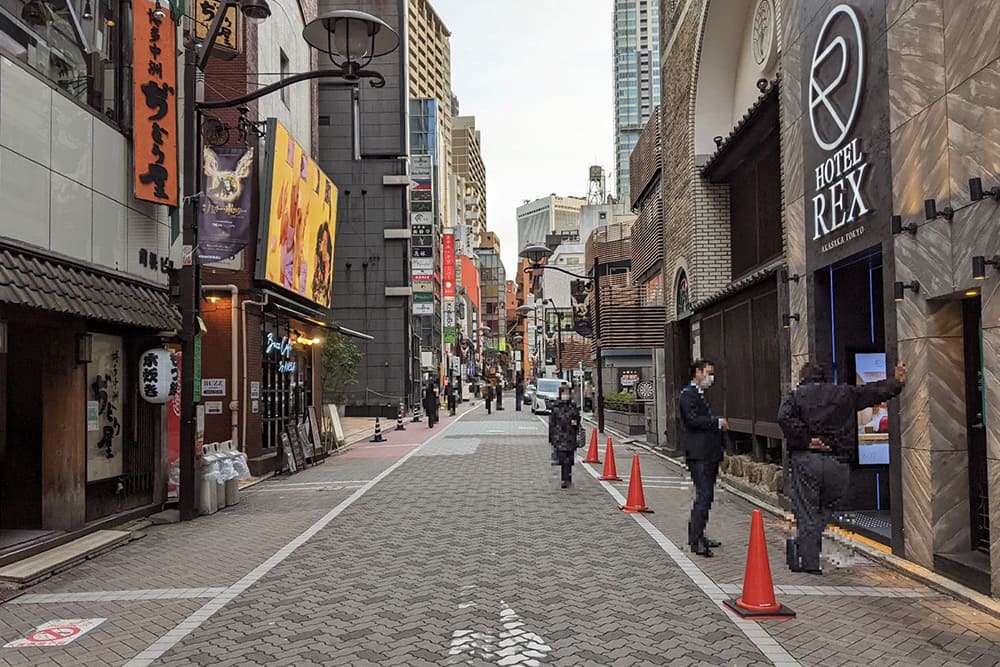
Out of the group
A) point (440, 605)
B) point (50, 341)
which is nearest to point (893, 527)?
point (440, 605)

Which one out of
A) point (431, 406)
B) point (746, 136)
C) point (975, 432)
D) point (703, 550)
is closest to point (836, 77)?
point (975, 432)

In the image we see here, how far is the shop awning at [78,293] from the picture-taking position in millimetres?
8578

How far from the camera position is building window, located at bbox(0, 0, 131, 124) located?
31.5 feet

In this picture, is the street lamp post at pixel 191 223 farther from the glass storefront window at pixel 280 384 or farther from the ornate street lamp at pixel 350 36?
the glass storefront window at pixel 280 384

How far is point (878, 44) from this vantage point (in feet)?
29.6

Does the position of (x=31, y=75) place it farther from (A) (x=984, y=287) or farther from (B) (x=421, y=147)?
(B) (x=421, y=147)

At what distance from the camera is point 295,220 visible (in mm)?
22938

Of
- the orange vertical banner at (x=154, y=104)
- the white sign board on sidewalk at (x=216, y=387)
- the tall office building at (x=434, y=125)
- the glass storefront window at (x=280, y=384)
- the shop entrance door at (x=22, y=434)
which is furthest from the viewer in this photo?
the tall office building at (x=434, y=125)

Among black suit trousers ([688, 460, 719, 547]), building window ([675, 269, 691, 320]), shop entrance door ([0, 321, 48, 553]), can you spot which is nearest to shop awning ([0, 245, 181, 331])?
shop entrance door ([0, 321, 48, 553])

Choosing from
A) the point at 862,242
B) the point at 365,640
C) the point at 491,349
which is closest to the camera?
the point at 365,640

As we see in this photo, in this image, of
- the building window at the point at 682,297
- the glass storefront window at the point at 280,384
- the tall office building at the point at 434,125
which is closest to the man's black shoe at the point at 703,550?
the building window at the point at 682,297

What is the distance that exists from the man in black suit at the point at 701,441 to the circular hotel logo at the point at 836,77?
11.3 feet

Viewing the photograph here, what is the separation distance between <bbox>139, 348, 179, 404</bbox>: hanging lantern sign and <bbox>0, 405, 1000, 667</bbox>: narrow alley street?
191 centimetres

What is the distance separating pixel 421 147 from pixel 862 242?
83091mm
